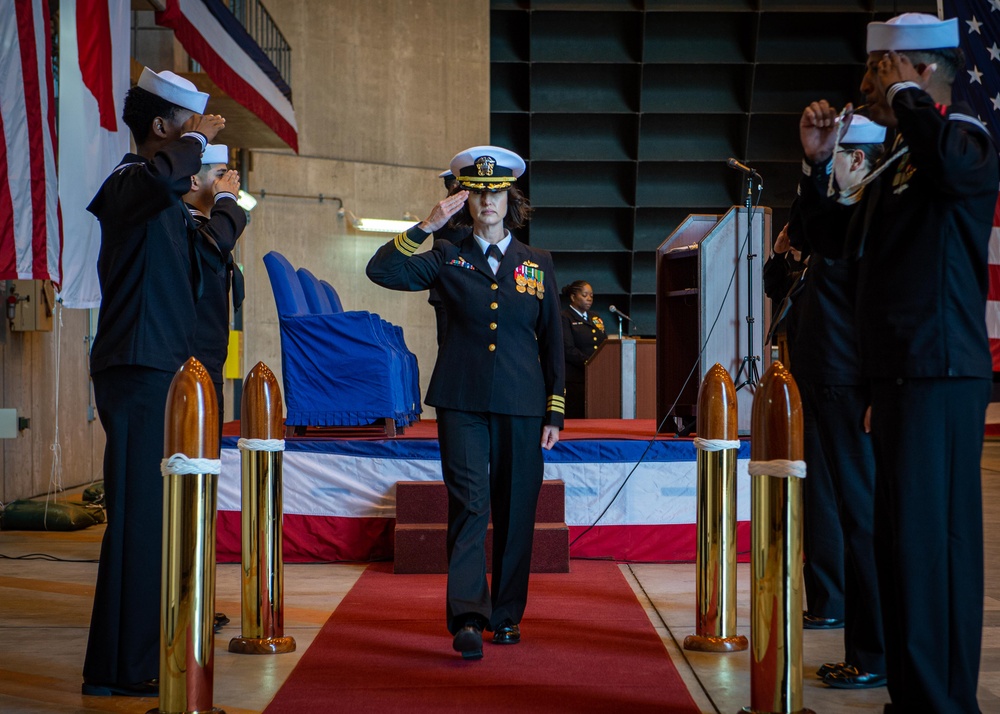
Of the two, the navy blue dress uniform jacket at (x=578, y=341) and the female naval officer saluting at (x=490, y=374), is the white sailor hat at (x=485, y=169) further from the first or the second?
the navy blue dress uniform jacket at (x=578, y=341)

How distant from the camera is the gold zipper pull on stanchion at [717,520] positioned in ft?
10.3

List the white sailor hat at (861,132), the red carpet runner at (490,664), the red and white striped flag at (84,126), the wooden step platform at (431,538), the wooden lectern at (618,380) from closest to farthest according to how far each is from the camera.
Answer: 1. the red carpet runner at (490,664)
2. the white sailor hat at (861,132)
3. the wooden step platform at (431,538)
4. the red and white striped flag at (84,126)
5. the wooden lectern at (618,380)

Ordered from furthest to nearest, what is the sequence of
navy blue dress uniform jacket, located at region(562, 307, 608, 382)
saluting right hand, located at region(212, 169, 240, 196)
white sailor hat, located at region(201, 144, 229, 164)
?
navy blue dress uniform jacket, located at region(562, 307, 608, 382) < white sailor hat, located at region(201, 144, 229, 164) < saluting right hand, located at region(212, 169, 240, 196)

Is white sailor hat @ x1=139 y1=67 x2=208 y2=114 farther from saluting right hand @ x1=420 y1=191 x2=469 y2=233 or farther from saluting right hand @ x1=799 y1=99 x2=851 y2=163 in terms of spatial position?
Result: saluting right hand @ x1=799 y1=99 x2=851 y2=163

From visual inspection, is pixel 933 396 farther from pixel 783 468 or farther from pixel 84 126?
pixel 84 126

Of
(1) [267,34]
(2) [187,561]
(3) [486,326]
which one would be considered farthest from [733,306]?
(1) [267,34]

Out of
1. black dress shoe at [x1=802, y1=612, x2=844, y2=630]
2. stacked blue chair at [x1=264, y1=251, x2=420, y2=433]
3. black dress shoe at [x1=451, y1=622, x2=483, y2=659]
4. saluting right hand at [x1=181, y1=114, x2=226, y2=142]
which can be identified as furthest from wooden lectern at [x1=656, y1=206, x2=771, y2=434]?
saluting right hand at [x1=181, y1=114, x2=226, y2=142]

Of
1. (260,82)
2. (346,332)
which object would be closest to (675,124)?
(260,82)

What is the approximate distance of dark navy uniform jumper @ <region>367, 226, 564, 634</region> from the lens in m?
3.12

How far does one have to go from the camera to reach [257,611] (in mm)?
3076

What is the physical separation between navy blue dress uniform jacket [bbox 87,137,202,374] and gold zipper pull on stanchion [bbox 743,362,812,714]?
148cm

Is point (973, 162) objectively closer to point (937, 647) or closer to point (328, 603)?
point (937, 647)

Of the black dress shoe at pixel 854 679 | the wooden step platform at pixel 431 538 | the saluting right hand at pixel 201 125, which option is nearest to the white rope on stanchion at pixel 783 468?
the black dress shoe at pixel 854 679

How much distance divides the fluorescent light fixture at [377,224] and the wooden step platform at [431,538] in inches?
281
